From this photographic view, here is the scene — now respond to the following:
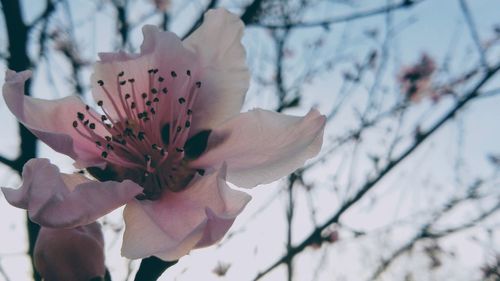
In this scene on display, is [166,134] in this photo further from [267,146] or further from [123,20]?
[123,20]

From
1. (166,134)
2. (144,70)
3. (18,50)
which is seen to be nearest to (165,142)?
(166,134)

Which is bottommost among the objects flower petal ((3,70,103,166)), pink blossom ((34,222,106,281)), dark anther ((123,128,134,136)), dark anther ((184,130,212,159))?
pink blossom ((34,222,106,281))

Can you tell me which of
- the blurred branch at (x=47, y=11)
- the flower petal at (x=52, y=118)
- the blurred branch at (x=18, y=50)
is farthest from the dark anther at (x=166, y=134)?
the blurred branch at (x=47, y=11)

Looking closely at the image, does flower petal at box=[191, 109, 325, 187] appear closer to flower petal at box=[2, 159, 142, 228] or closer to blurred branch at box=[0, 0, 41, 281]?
flower petal at box=[2, 159, 142, 228]

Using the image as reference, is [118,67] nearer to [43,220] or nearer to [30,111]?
[30,111]

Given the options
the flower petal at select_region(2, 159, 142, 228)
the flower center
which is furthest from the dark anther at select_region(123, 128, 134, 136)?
the flower petal at select_region(2, 159, 142, 228)
